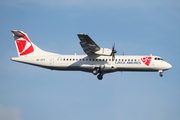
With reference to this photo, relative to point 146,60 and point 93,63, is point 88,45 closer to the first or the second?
point 93,63

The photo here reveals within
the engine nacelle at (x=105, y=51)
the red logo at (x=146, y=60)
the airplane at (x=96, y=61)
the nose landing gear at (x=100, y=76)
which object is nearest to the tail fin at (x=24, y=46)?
the airplane at (x=96, y=61)

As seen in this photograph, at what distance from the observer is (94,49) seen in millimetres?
31672

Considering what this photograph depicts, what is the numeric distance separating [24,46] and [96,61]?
34.1ft

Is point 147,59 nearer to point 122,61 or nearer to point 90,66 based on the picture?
point 122,61

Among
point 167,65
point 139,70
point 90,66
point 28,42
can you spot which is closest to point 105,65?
point 90,66

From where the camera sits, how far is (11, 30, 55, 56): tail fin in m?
35.2

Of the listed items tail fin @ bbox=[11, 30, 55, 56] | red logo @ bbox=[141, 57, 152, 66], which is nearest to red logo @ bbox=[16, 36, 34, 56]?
tail fin @ bbox=[11, 30, 55, 56]

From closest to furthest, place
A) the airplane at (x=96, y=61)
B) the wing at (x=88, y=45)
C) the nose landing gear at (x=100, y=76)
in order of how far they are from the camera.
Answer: the wing at (x=88, y=45), the airplane at (x=96, y=61), the nose landing gear at (x=100, y=76)

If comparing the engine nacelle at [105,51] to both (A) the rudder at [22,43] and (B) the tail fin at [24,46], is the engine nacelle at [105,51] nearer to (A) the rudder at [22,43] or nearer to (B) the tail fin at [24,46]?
(B) the tail fin at [24,46]

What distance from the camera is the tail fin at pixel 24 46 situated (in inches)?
1385

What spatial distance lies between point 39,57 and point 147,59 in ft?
46.1

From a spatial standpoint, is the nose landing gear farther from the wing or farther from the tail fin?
the tail fin

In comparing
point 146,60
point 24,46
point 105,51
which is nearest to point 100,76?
point 105,51

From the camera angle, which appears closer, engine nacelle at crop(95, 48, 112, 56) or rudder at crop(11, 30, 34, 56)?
engine nacelle at crop(95, 48, 112, 56)
